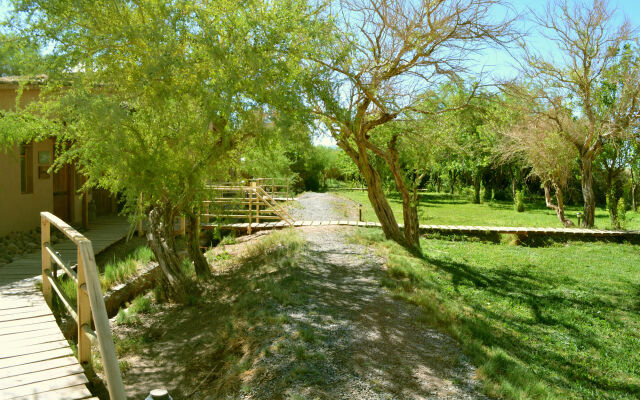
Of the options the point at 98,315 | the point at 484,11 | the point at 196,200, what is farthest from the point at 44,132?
the point at 484,11

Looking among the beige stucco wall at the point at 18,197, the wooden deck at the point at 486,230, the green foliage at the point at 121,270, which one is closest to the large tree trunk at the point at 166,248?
the green foliage at the point at 121,270

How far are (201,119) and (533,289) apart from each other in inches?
282

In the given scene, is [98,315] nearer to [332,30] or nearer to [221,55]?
[221,55]

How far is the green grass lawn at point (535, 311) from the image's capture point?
17.6 feet

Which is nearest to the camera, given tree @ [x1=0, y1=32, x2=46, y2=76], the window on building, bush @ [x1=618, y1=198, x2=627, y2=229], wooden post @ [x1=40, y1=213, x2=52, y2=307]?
wooden post @ [x1=40, y1=213, x2=52, y2=307]

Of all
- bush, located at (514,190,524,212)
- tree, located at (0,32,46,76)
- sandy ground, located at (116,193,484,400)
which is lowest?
sandy ground, located at (116,193,484,400)

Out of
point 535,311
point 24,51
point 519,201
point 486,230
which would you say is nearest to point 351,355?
point 535,311

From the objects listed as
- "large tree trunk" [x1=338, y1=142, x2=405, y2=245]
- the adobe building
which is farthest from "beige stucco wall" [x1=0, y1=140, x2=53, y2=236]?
"large tree trunk" [x1=338, y1=142, x2=405, y2=245]

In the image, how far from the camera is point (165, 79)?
21.0 feet

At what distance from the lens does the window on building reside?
40.7 feet

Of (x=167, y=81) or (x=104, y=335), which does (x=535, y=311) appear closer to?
(x=167, y=81)

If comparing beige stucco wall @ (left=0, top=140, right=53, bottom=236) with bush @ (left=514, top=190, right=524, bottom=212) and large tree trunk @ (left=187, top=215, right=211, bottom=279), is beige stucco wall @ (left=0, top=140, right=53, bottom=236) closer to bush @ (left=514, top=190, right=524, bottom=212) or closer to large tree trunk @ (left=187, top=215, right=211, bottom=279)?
large tree trunk @ (left=187, top=215, right=211, bottom=279)

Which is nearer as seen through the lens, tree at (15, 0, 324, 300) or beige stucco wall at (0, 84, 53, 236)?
tree at (15, 0, 324, 300)

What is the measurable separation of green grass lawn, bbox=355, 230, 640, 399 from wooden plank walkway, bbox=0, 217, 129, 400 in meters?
3.58
